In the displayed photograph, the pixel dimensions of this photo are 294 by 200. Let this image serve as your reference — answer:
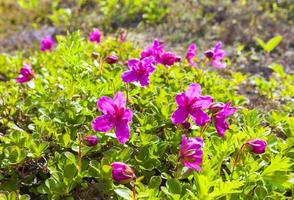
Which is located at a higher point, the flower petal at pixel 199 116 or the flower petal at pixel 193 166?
the flower petal at pixel 199 116

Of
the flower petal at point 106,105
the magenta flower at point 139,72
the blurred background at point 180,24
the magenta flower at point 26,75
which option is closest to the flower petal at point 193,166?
the flower petal at point 106,105

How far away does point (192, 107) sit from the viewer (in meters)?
2.52

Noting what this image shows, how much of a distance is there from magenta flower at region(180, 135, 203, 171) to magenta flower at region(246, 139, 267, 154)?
0.30 meters

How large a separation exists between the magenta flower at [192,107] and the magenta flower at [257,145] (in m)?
0.26

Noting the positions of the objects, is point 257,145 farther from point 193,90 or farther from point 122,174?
point 122,174

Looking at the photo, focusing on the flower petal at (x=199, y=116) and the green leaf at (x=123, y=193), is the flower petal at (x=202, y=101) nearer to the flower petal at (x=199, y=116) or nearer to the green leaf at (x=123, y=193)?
the flower petal at (x=199, y=116)

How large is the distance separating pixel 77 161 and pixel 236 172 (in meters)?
0.89

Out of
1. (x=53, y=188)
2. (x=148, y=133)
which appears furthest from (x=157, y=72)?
(x=53, y=188)

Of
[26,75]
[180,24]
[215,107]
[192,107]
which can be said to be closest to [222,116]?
[215,107]

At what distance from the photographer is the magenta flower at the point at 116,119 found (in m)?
2.43

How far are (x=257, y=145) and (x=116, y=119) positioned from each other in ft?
2.50

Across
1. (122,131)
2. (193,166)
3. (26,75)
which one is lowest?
(26,75)

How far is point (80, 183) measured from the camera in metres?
2.60

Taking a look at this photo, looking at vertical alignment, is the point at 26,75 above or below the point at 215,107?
below
